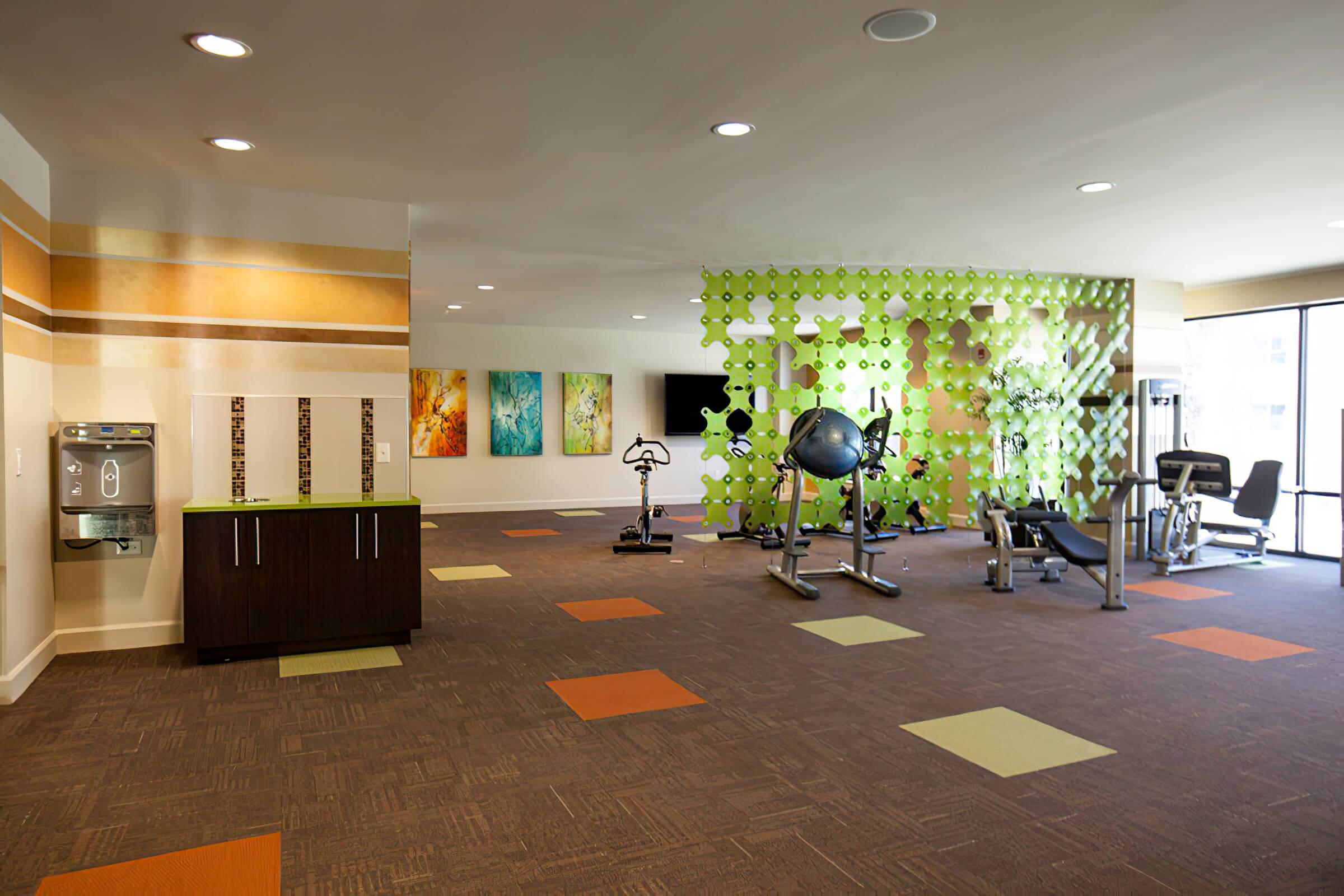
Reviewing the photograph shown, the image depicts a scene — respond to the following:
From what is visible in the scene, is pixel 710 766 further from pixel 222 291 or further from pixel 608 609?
pixel 222 291

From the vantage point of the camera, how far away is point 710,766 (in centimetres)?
337

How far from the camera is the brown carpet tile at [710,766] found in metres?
2.63

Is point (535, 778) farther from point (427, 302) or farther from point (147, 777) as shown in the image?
point (427, 302)

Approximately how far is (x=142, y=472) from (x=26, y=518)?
629 millimetres

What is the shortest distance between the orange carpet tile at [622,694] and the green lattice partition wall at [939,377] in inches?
147

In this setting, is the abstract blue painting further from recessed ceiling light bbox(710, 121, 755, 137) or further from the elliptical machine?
recessed ceiling light bbox(710, 121, 755, 137)

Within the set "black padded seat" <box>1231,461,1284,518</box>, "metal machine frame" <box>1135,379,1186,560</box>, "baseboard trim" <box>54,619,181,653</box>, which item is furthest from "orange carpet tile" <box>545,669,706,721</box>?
"black padded seat" <box>1231,461,1284,518</box>

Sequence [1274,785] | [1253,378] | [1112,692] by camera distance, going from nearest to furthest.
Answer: [1274,785], [1112,692], [1253,378]

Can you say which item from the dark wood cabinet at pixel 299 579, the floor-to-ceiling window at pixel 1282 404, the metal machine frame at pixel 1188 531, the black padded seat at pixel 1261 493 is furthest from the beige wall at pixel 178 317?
the floor-to-ceiling window at pixel 1282 404

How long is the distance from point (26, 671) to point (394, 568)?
183 cm

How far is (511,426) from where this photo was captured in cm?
1259

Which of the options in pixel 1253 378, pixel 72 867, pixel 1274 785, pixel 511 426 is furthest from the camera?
pixel 511 426

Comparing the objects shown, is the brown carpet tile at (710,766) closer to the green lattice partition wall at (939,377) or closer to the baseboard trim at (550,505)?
the green lattice partition wall at (939,377)

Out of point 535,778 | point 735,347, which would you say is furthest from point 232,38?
point 735,347
